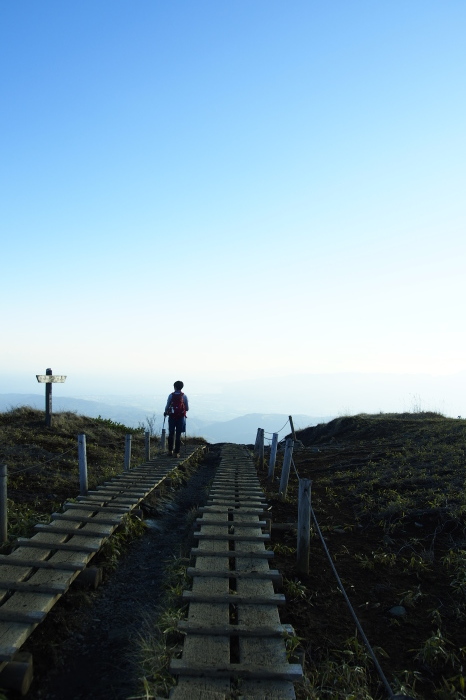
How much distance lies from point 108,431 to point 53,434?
399 cm

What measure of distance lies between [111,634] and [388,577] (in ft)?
11.2

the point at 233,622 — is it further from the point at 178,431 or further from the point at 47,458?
the point at 178,431

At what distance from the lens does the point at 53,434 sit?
1852 centimetres

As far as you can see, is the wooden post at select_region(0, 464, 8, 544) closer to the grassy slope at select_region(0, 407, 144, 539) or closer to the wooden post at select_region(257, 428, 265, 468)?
the grassy slope at select_region(0, 407, 144, 539)

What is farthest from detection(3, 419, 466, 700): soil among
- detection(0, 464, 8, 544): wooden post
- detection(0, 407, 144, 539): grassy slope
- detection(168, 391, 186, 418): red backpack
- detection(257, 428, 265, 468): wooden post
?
detection(257, 428, 265, 468): wooden post

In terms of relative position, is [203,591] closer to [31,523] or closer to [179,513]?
[31,523]

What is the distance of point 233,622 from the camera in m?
4.88

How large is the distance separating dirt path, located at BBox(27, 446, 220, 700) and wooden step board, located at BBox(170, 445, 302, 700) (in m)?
0.51

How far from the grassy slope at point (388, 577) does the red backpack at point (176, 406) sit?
491cm

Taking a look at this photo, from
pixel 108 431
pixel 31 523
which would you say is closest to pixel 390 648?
pixel 31 523

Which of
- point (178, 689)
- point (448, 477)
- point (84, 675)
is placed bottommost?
point (84, 675)

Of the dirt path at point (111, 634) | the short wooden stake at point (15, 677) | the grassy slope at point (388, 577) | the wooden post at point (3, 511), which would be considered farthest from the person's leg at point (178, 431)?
the short wooden stake at point (15, 677)

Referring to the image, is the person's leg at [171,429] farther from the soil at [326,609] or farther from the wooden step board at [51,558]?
the soil at [326,609]

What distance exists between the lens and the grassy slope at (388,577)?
14.0 feet
